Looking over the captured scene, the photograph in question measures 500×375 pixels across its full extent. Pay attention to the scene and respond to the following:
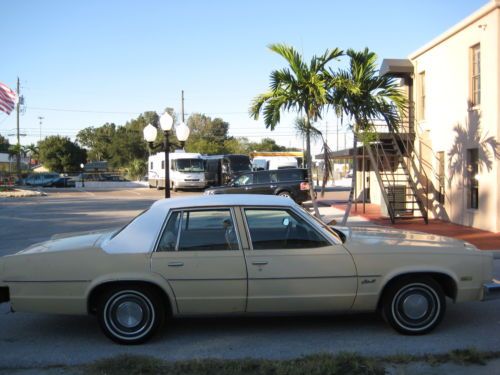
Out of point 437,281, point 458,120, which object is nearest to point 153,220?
point 437,281

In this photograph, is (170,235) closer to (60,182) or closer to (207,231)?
(207,231)

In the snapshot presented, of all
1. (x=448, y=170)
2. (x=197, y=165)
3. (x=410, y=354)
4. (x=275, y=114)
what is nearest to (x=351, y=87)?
(x=275, y=114)

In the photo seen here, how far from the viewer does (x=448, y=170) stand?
15727 millimetres

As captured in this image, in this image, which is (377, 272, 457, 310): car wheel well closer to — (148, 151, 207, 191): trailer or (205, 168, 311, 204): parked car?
(205, 168, 311, 204): parked car

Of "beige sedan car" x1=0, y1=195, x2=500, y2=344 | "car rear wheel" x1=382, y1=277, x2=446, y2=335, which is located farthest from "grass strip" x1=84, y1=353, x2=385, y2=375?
"car rear wheel" x1=382, y1=277, x2=446, y2=335

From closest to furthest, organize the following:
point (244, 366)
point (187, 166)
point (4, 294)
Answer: point (244, 366) → point (4, 294) → point (187, 166)

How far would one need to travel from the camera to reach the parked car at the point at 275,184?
22.7m

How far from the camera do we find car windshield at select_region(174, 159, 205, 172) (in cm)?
3731

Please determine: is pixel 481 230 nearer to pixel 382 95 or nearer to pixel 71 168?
pixel 382 95

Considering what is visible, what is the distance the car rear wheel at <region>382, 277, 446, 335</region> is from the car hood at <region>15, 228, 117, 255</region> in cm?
304

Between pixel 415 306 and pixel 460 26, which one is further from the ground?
pixel 460 26

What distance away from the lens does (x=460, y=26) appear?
47.5 ft

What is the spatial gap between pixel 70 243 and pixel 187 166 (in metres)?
31.8

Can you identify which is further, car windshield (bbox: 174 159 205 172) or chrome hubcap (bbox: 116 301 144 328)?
car windshield (bbox: 174 159 205 172)
